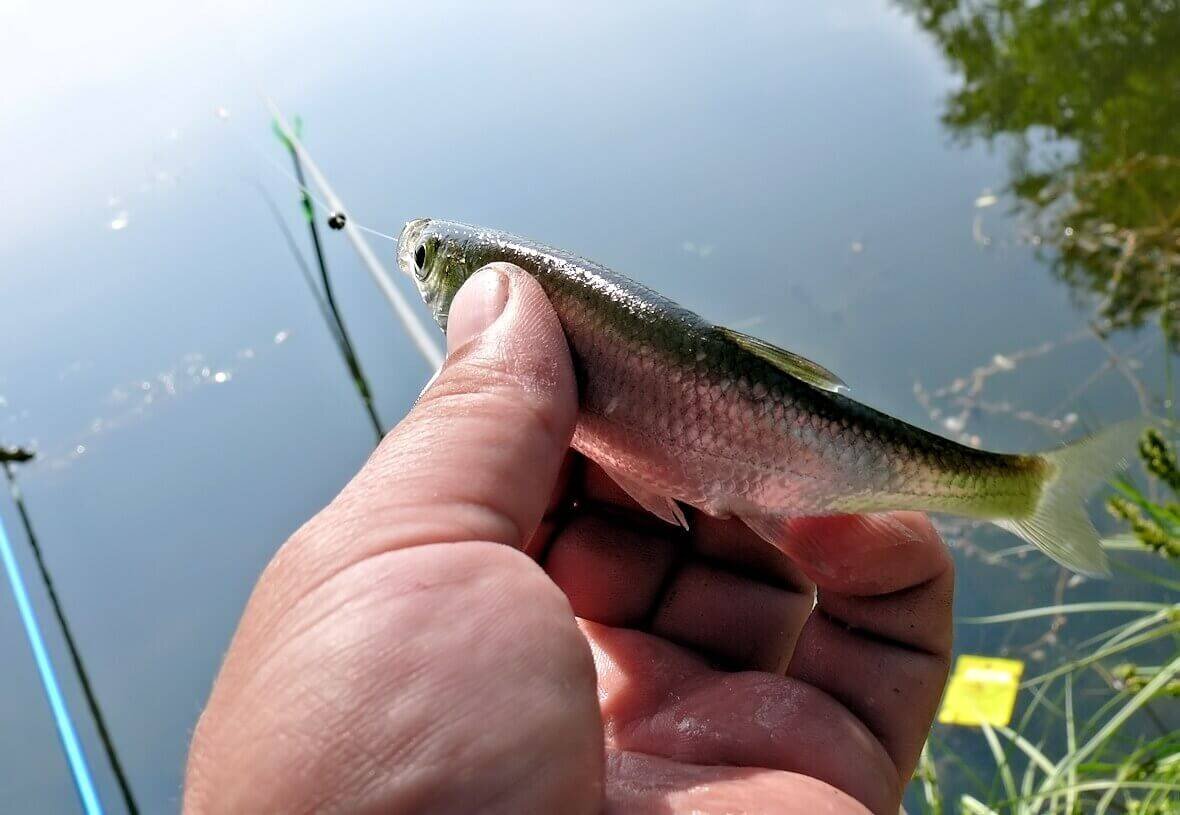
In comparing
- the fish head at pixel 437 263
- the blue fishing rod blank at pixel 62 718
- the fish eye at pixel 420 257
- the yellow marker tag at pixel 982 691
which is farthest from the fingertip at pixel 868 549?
the blue fishing rod blank at pixel 62 718

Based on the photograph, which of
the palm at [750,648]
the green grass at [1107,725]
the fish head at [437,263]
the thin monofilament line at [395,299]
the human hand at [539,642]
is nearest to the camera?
the human hand at [539,642]

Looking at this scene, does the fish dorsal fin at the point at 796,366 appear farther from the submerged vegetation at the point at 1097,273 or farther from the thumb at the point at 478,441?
the submerged vegetation at the point at 1097,273

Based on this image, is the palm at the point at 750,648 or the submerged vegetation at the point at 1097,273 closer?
the palm at the point at 750,648

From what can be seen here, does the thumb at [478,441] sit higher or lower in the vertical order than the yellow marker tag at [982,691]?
higher

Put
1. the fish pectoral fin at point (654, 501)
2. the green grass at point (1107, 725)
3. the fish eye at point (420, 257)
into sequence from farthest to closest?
the green grass at point (1107, 725), the fish eye at point (420, 257), the fish pectoral fin at point (654, 501)

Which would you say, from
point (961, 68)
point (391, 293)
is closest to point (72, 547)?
point (391, 293)

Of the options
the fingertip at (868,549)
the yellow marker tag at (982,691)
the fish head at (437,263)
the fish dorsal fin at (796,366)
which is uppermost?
the fish head at (437,263)

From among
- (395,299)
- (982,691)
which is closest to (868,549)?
(982,691)
